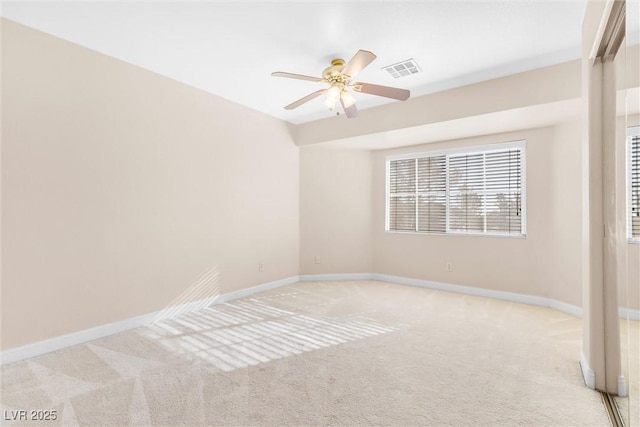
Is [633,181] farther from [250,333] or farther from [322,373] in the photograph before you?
[250,333]

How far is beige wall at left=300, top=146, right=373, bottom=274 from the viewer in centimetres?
532

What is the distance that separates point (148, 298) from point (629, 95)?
4.13 metres

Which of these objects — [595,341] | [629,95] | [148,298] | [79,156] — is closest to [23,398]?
[148,298]

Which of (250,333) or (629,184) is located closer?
(629,184)

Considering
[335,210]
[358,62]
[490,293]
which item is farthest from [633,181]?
[335,210]

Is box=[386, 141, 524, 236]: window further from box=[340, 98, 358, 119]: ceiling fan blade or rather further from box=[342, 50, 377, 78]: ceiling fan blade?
box=[342, 50, 377, 78]: ceiling fan blade

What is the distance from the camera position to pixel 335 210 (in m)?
5.41

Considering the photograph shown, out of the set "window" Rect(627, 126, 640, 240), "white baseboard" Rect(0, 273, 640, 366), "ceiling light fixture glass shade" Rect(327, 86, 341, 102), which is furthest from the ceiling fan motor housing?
"white baseboard" Rect(0, 273, 640, 366)

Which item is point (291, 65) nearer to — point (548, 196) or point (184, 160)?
point (184, 160)

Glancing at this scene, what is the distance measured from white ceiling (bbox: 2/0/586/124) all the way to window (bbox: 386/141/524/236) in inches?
55.6

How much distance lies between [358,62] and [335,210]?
323 cm

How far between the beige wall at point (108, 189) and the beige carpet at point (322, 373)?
1.56 ft

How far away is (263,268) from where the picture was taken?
4.69 m

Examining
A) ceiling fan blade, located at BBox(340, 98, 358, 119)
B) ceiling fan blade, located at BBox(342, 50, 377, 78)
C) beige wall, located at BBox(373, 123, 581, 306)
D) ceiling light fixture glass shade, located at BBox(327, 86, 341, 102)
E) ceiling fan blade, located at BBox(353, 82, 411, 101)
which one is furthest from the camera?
beige wall, located at BBox(373, 123, 581, 306)
